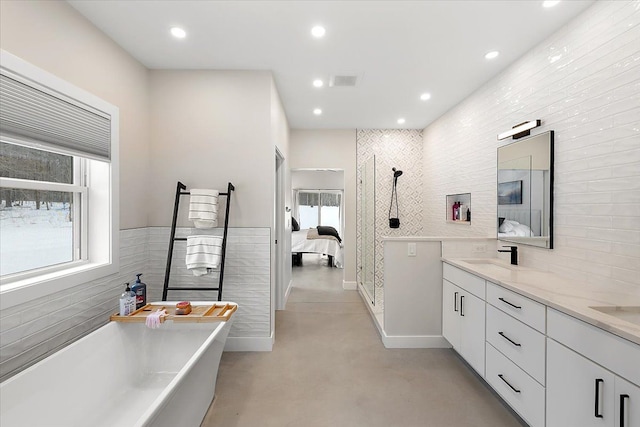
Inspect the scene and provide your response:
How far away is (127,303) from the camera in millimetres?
2273

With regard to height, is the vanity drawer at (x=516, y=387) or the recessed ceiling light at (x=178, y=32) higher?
the recessed ceiling light at (x=178, y=32)

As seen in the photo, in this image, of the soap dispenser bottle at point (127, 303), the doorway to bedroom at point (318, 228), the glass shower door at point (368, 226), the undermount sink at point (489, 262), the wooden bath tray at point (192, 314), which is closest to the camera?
the wooden bath tray at point (192, 314)

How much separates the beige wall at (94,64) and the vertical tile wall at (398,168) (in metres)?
3.24

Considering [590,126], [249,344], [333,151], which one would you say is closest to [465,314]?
[590,126]

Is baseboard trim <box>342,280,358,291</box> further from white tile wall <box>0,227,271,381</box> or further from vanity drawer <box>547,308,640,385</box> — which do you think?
vanity drawer <box>547,308,640,385</box>

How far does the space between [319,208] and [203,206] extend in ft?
21.1

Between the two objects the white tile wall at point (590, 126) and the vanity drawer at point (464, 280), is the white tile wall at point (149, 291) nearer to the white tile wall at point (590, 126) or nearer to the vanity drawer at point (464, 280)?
the vanity drawer at point (464, 280)

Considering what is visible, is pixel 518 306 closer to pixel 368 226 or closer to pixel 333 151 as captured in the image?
pixel 368 226

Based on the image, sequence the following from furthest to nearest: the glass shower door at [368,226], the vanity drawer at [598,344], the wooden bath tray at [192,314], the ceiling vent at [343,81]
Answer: the glass shower door at [368,226], the ceiling vent at [343,81], the wooden bath tray at [192,314], the vanity drawer at [598,344]

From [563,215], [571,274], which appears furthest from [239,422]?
[563,215]

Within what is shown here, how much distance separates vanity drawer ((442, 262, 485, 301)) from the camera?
228 centimetres

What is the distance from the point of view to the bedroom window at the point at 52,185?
1.68 metres

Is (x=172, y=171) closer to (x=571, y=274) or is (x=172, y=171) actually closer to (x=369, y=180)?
(x=369, y=180)

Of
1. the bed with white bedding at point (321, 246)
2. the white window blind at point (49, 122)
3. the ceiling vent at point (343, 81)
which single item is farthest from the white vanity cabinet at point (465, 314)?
the bed with white bedding at point (321, 246)
